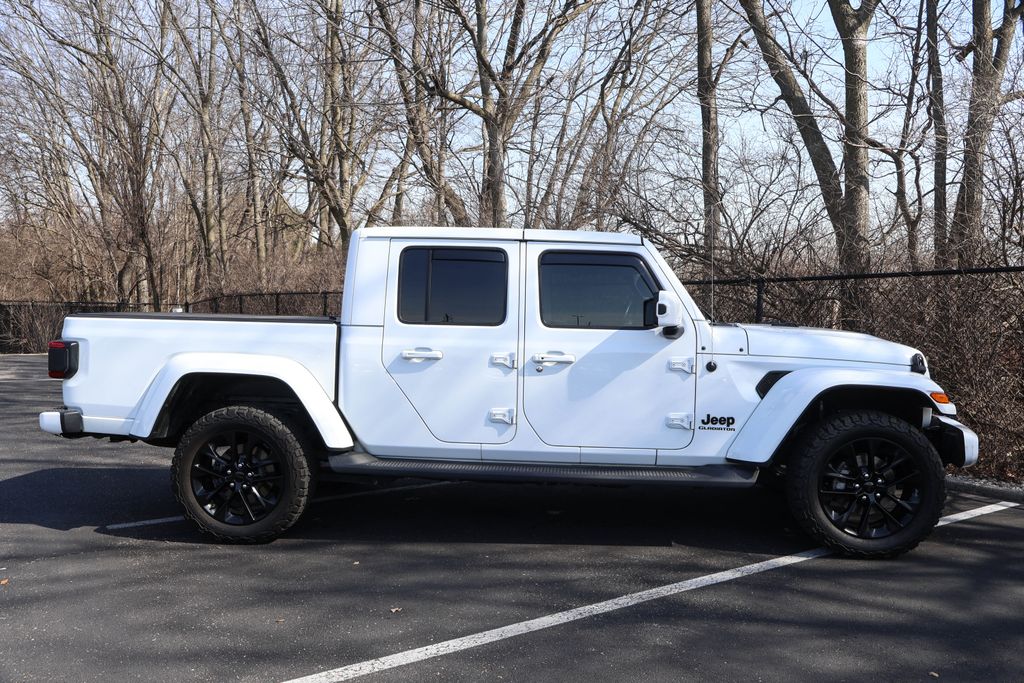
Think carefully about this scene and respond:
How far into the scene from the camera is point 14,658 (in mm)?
3627

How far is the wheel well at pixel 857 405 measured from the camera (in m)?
5.19

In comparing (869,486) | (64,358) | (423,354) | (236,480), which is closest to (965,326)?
(869,486)

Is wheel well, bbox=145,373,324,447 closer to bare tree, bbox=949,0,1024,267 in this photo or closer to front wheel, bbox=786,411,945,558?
front wheel, bbox=786,411,945,558

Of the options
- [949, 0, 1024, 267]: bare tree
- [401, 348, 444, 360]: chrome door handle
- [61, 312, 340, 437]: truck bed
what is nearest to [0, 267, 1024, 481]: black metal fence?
[949, 0, 1024, 267]: bare tree

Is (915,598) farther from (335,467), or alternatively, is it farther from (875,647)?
(335,467)

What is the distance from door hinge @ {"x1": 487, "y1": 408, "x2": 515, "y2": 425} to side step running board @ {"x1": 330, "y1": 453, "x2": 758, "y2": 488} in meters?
0.27

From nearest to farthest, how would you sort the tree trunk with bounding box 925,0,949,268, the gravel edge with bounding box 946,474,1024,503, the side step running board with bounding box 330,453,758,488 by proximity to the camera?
the side step running board with bounding box 330,453,758,488, the gravel edge with bounding box 946,474,1024,503, the tree trunk with bounding box 925,0,949,268

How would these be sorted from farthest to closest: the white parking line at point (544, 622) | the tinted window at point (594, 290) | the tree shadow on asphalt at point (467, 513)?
the tree shadow on asphalt at point (467, 513) < the tinted window at point (594, 290) < the white parking line at point (544, 622)

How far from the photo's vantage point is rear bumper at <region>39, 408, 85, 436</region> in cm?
530

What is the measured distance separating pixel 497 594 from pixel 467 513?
5.59ft

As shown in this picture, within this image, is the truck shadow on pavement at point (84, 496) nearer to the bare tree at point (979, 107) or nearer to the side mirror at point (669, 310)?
the side mirror at point (669, 310)

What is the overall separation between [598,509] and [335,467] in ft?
7.10

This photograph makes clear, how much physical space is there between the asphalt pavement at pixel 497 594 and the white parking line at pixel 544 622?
0.01m

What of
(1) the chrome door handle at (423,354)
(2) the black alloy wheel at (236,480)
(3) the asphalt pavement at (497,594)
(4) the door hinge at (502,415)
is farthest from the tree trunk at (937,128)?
(2) the black alloy wheel at (236,480)
